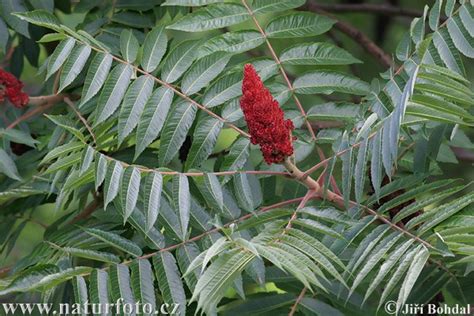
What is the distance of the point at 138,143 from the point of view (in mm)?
2252

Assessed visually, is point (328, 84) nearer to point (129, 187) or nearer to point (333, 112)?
point (333, 112)

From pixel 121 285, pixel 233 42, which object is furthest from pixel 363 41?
pixel 121 285

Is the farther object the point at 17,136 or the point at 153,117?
the point at 17,136

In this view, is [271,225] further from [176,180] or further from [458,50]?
[458,50]

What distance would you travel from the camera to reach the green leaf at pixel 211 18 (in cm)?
247

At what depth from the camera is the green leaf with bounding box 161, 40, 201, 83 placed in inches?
94.7

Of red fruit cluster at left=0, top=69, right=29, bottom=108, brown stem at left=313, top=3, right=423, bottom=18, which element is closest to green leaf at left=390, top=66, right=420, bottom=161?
red fruit cluster at left=0, top=69, right=29, bottom=108

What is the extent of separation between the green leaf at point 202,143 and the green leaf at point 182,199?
21 cm

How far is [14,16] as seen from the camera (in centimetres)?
289

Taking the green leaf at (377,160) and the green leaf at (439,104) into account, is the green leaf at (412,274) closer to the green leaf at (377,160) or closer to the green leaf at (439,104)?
the green leaf at (377,160)

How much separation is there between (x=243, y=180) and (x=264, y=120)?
0.97 ft

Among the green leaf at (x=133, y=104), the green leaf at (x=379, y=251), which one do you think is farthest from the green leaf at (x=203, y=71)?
the green leaf at (x=379, y=251)

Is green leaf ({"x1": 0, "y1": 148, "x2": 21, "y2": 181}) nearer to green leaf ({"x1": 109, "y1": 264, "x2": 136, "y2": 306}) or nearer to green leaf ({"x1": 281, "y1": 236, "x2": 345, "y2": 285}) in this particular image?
green leaf ({"x1": 109, "y1": 264, "x2": 136, "y2": 306})

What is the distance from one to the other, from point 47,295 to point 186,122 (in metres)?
0.57
